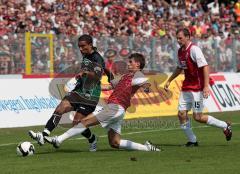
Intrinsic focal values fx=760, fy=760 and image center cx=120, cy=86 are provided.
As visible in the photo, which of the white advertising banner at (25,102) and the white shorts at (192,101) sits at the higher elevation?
the white shorts at (192,101)

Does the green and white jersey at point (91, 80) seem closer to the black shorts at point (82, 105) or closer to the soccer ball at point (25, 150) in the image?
the black shorts at point (82, 105)

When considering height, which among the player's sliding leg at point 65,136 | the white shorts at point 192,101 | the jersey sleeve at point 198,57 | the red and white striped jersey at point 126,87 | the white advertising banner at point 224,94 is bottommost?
the white advertising banner at point 224,94

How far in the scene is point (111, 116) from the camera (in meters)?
13.3

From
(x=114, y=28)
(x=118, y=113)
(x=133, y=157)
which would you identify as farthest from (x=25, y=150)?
(x=114, y=28)

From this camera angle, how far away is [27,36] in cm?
2412

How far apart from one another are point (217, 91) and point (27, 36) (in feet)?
22.9

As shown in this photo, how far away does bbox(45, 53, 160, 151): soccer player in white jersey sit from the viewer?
1336 cm

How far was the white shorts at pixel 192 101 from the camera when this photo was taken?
15031 millimetres

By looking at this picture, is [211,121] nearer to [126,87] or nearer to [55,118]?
[126,87]

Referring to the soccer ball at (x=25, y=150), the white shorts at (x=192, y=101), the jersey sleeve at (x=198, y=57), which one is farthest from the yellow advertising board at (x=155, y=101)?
the soccer ball at (x=25, y=150)

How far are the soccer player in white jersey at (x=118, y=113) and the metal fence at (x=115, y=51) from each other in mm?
10751

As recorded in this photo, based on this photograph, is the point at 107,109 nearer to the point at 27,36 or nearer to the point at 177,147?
the point at 177,147

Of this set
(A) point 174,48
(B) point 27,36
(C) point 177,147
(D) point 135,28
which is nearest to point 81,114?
(C) point 177,147

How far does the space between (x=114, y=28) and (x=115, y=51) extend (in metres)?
4.22
